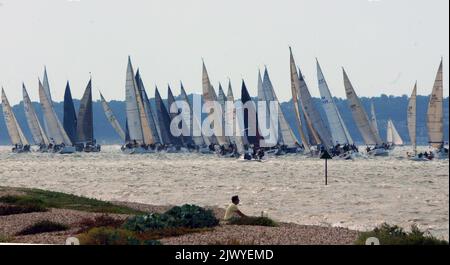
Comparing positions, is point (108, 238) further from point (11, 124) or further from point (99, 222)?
point (11, 124)

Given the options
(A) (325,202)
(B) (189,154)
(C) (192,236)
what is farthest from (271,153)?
(C) (192,236)

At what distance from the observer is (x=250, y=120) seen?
10444cm

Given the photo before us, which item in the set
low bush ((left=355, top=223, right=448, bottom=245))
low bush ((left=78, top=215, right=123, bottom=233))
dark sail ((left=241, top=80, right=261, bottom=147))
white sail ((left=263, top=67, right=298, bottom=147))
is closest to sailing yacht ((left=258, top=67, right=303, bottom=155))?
white sail ((left=263, top=67, right=298, bottom=147))

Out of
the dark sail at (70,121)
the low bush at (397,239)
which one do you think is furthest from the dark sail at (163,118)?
the low bush at (397,239)

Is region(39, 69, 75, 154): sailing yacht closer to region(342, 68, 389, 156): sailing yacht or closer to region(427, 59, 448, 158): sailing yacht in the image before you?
region(342, 68, 389, 156): sailing yacht

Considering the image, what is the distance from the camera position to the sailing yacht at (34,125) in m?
118

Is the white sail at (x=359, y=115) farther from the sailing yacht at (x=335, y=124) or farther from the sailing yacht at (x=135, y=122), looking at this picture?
the sailing yacht at (x=135, y=122)

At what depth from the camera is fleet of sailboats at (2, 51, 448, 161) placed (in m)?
97.6

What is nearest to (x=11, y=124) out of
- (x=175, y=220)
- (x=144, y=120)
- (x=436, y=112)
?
(x=144, y=120)

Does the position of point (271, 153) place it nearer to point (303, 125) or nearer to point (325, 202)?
point (303, 125)

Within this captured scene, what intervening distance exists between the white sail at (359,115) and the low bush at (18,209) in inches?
2816

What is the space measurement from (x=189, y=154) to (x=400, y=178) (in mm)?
62475

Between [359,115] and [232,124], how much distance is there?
51.1ft

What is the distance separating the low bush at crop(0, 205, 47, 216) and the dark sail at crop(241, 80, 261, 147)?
71.8m
